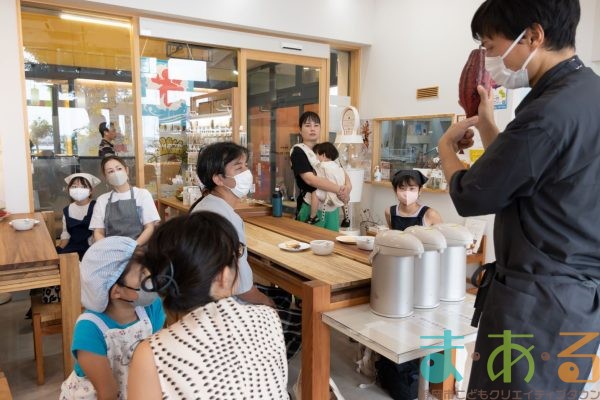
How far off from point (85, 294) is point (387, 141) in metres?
4.10

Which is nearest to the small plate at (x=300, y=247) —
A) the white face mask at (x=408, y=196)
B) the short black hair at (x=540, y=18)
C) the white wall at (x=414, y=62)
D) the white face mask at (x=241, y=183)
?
the white face mask at (x=241, y=183)

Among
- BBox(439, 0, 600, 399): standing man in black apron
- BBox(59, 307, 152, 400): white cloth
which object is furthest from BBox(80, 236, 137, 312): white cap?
BBox(439, 0, 600, 399): standing man in black apron

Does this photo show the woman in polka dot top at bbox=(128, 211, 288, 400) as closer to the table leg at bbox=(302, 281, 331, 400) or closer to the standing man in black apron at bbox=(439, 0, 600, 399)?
the standing man in black apron at bbox=(439, 0, 600, 399)

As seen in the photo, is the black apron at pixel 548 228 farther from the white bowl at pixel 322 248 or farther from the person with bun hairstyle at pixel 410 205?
the person with bun hairstyle at pixel 410 205

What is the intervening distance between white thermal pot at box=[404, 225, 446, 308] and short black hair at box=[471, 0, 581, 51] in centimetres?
89

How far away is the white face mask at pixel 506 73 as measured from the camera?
1029mm

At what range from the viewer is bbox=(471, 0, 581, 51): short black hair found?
937 mm

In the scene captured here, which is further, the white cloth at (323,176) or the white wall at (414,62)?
the white wall at (414,62)

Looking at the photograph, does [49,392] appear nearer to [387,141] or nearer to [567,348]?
[567,348]

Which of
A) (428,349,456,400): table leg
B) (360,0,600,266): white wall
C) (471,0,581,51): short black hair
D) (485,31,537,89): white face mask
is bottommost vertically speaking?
(428,349,456,400): table leg

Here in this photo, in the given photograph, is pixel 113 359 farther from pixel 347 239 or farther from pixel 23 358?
pixel 23 358

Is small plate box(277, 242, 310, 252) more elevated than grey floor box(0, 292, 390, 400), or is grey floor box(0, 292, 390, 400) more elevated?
small plate box(277, 242, 310, 252)

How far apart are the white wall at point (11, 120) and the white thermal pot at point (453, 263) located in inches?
135

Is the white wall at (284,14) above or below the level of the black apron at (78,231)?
above
